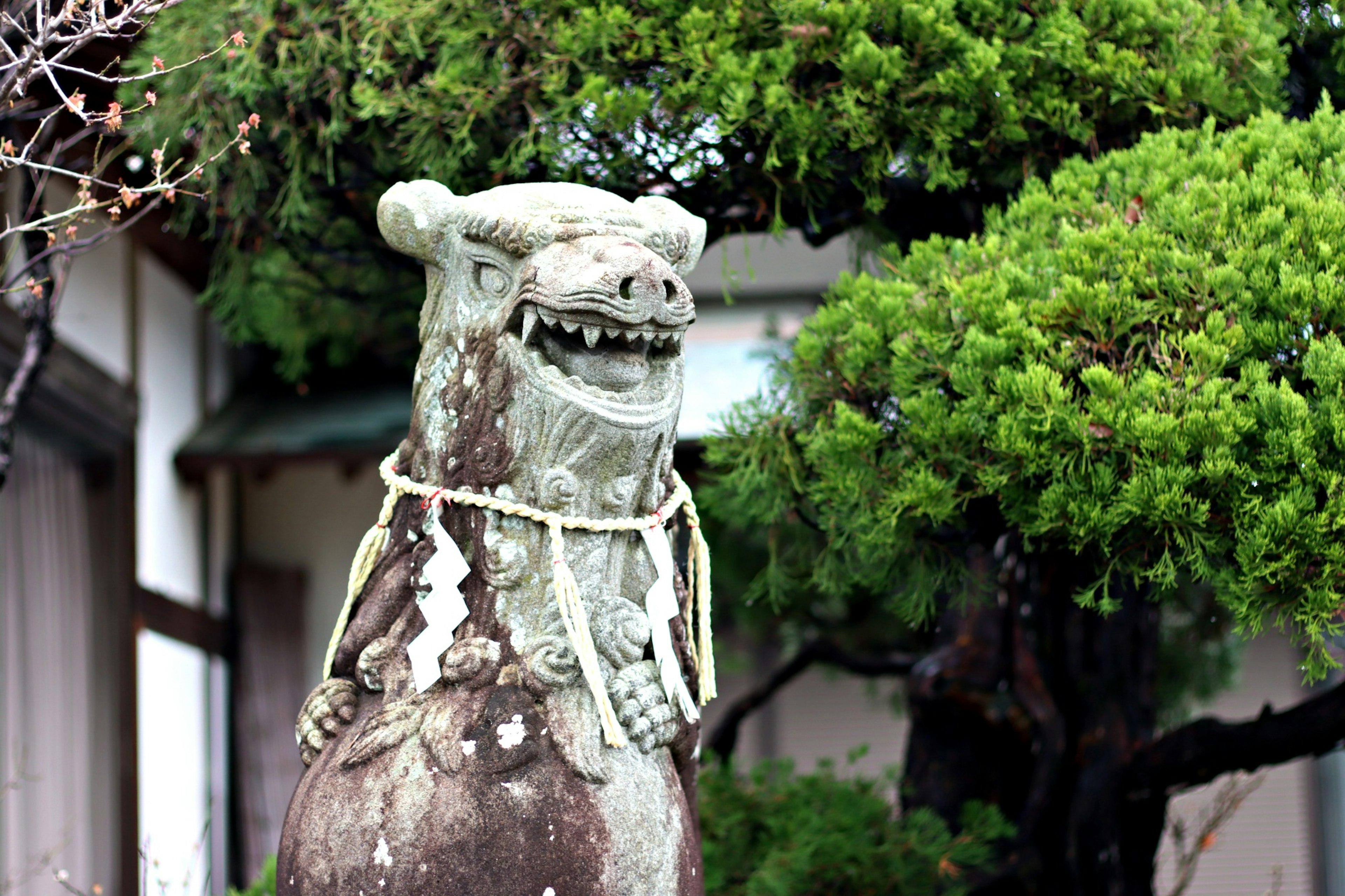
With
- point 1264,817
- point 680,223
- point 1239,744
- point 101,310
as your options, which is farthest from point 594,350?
point 1264,817

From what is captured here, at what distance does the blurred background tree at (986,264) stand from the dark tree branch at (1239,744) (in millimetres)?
11

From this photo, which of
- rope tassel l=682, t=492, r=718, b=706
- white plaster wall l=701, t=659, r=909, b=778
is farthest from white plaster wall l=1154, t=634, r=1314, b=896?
rope tassel l=682, t=492, r=718, b=706

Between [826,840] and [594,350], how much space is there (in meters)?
2.08

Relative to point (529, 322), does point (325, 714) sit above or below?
below

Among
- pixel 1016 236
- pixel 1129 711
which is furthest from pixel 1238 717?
pixel 1016 236

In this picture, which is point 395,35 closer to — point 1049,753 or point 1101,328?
point 1101,328

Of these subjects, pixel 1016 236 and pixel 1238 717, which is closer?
pixel 1016 236

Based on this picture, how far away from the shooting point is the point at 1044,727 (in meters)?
4.59

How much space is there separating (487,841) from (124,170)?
11.9 feet

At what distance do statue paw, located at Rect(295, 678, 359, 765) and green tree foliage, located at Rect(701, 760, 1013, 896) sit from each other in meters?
1.66

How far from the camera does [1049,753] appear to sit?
178 inches

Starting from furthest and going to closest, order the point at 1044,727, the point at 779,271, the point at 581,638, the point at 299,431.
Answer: the point at 779,271 → the point at 299,431 → the point at 1044,727 → the point at 581,638

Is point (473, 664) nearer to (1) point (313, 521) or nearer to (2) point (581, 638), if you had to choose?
(2) point (581, 638)

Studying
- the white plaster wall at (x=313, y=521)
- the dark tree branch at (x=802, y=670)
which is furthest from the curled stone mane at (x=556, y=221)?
the white plaster wall at (x=313, y=521)
